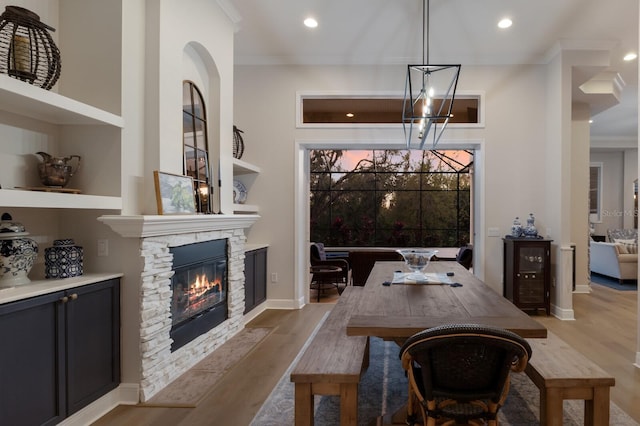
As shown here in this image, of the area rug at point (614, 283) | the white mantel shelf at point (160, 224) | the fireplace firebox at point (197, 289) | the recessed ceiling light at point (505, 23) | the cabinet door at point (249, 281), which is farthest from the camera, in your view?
the area rug at point (614, 283)

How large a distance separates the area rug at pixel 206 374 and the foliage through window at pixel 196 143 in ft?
4.45

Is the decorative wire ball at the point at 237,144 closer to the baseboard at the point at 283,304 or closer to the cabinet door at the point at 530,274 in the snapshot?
the baseboard at the point at 283,304

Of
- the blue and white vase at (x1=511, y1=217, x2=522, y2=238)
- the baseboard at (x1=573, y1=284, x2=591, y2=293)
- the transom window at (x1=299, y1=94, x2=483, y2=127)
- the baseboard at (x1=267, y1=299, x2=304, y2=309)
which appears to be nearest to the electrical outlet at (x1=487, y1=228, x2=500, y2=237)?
the blue and white vase at (x1=511, y1=217, x2=522, y2=238)

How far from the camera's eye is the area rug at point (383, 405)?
258 centimetres

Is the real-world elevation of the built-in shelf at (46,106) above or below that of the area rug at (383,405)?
above

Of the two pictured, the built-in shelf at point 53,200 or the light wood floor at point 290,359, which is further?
the light wood floor at point 290,359

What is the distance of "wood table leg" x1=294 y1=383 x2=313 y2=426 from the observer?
2.12 m

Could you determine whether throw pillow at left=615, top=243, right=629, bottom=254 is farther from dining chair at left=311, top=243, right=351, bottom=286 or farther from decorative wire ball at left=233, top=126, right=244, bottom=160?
decorative wire ball at left=233, top=126, right=244, bottom=160

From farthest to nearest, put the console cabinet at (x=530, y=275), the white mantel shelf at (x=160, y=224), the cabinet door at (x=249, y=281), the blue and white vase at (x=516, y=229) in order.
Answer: the blue and white vase at (x=516, y=229) → the console cabinet at (x=530, y=275) → the cabinet door at (x=249, y=281) → the white mantel shelf at (x=160, y=224)

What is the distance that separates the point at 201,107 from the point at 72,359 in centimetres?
258

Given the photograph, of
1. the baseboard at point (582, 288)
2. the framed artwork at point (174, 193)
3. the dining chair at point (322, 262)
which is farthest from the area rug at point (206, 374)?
the baseboard at point (582, 288)

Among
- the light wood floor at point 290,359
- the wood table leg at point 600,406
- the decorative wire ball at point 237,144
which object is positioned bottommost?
the light wood floor at point 290,359

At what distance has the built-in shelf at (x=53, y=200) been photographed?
202 centimetres

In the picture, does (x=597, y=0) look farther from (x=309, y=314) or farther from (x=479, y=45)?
(x=309, y=314)
